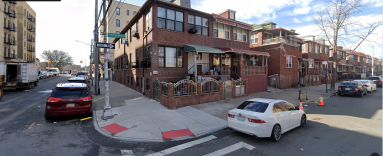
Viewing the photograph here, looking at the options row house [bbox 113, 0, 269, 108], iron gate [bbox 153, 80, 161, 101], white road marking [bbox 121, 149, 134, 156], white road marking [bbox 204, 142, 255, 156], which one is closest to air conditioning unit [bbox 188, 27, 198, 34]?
row house [bbox 113, 0, 269, 108]

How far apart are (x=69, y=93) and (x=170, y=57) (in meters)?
7.33

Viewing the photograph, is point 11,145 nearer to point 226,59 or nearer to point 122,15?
point 226,59

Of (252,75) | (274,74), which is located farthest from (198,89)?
(274,74)

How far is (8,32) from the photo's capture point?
35.0m

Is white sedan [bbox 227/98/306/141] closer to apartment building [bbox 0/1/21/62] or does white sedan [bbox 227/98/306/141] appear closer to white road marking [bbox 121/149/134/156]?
white road marking [bbox 121/149/134/156]

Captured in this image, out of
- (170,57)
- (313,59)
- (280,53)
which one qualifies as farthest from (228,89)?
(313,59)

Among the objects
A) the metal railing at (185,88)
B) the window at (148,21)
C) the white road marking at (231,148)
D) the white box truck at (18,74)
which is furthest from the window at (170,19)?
the white box truck at (18,74)

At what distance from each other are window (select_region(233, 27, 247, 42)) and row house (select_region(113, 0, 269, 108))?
392 millimetres

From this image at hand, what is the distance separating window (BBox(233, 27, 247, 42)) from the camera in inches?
744

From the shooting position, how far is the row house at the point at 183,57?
11.7 m

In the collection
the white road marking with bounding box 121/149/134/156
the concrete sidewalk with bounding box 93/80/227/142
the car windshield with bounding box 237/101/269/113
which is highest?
the car windshield with bounding box 237/101/269/113

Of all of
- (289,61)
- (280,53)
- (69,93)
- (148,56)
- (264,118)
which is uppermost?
(280,53)

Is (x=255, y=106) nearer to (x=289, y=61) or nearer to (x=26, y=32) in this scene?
(x=289, y=61)

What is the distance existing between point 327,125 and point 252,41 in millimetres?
20454
